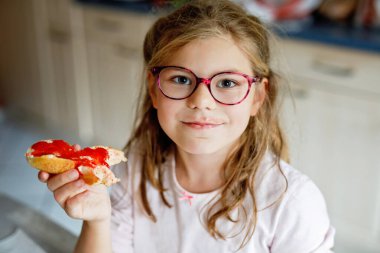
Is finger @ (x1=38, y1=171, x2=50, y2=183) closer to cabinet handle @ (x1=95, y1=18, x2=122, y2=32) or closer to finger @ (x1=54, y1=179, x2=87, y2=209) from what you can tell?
finger @ (x1=54, y1=179, x2=87, y2=209)

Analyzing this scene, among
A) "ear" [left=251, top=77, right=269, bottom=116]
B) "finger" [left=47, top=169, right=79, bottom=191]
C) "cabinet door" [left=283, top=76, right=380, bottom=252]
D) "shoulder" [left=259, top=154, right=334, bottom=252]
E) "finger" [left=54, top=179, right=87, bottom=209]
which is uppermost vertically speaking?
"ear" [left=251, top=77, right=269, bottom=116]

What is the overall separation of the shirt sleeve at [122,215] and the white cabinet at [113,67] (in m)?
1.48

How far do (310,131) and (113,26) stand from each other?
123 cm

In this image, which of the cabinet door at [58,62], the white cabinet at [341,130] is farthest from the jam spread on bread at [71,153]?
the cabinet door at [58,62]

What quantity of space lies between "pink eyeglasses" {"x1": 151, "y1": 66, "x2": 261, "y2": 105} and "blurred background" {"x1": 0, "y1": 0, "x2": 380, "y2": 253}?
191mm

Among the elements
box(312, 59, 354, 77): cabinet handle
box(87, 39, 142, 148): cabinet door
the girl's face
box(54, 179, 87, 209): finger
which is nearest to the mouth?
the girl's face

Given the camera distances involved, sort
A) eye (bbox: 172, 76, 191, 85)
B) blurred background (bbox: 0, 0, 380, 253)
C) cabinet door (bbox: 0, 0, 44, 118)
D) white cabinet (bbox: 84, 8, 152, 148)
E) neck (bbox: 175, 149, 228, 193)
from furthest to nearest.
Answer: cabinet door (bbox: 0, 0, 44, 118)
white cabinet (bbox: 84, 8, 152, 148)
blurred background (bbox: 0, 0, 380, 253)
neck (bbox: 175, 149, 228, 193)
eye (bbox: 172, 76, 191, 85)

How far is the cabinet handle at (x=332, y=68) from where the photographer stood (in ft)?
6.31

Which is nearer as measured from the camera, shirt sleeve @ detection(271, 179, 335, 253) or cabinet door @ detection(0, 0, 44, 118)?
shirt sleeve @ detection(271, 179, 335, 253)

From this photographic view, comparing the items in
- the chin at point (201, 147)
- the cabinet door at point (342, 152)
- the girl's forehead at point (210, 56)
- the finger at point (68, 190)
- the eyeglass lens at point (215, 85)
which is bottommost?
the cabinet door at point (342, 152)

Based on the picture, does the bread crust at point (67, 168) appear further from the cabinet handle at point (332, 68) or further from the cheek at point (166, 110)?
the cabinet handle at point (332, 68)

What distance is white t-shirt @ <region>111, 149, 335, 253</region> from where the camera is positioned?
92 cm

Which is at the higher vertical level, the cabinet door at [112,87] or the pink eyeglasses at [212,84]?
the pink eyeglasses at [212,84]

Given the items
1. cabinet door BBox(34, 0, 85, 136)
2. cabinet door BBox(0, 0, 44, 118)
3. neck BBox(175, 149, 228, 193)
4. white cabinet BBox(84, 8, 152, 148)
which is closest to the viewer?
neck BBox(175, 149, 228, 193)
